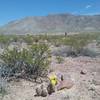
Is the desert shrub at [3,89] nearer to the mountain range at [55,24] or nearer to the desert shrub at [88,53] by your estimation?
the desert shrub at [88,53]

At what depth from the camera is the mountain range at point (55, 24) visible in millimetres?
145875

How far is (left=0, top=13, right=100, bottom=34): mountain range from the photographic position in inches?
5743

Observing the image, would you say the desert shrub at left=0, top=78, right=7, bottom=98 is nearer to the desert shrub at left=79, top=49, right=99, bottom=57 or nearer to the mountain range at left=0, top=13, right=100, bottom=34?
the desert shrub at left=79, top=49, right=99, bottom=57

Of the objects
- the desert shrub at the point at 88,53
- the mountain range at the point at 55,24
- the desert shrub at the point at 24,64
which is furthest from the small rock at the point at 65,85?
the mountain range at the point at 55,24

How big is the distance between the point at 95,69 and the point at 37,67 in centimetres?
306

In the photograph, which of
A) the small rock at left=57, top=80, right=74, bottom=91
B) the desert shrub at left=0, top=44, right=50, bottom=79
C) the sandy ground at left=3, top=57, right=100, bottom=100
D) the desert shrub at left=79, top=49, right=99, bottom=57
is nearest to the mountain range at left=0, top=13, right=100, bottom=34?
the desert shrub at left=79, top=49, right=99, bottom=57

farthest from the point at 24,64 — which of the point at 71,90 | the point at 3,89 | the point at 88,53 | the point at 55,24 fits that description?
the point at 55,24

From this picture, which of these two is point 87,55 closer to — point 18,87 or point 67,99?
point 18,87

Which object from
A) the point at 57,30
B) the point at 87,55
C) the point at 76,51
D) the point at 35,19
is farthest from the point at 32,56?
the point at 35,19

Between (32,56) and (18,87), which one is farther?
(32,56)

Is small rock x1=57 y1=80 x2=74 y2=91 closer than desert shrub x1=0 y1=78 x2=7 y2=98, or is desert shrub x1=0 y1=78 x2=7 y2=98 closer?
desert shrub x1=0 y1=78 x2=7 y2=98

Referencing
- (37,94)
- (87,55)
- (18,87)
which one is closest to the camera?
(37,94)

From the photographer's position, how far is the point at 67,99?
330 inches

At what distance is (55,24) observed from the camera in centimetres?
15450
